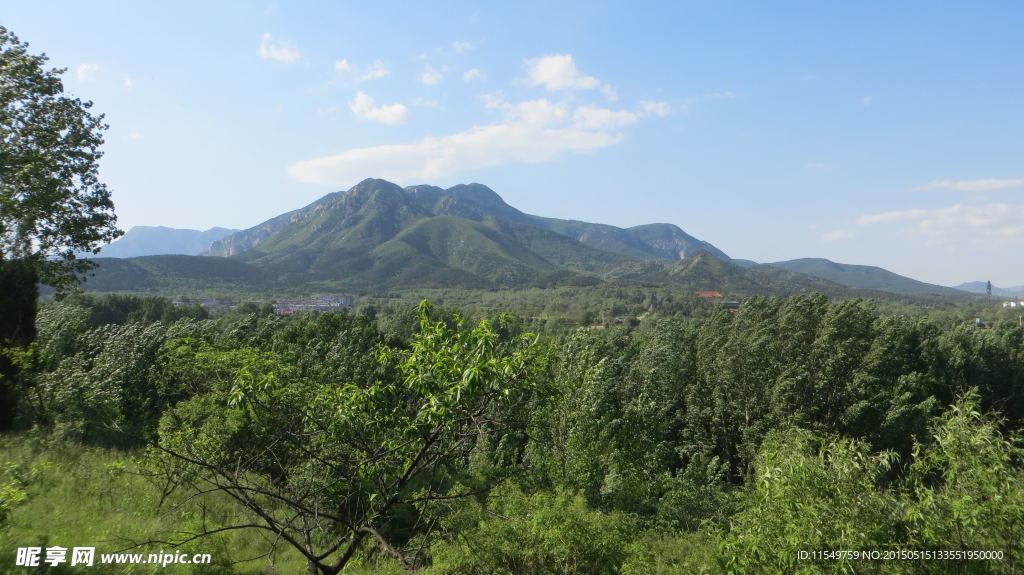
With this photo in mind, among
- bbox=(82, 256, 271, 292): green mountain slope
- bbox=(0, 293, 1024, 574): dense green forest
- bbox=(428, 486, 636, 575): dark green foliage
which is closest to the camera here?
bbox=(0, 293, 1024, 574): dense green forest

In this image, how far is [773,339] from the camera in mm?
34062

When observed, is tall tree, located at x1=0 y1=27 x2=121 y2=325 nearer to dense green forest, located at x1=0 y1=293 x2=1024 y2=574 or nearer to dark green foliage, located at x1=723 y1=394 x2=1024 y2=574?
dense green forest, located at x1=0 y1=293 x2=1024 y2=574

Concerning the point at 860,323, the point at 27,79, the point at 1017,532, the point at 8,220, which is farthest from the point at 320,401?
the point at 860,323

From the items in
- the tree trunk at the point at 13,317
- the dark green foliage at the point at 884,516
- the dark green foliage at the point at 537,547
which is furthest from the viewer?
the tree trunk at the point at 13,317

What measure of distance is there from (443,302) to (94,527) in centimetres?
16584

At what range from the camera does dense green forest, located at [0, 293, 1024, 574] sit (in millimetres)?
4781

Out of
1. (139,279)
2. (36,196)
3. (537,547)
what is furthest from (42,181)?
(139,279)

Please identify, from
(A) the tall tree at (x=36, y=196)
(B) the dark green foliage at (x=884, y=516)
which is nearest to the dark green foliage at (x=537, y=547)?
(B) the dark green foliage at (x=884, y=516)

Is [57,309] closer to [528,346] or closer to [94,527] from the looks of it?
[94,527]

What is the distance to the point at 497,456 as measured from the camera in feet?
78.0

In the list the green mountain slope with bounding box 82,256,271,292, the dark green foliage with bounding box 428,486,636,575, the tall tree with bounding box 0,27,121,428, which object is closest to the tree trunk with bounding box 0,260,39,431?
the tall tree with bounding box 0,27,121,428

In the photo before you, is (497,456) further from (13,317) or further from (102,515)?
(13,317)

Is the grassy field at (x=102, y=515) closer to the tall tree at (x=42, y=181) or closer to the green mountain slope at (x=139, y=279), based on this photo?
the tall tree at (x=42, y=181)

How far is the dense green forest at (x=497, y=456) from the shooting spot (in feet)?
15.7
